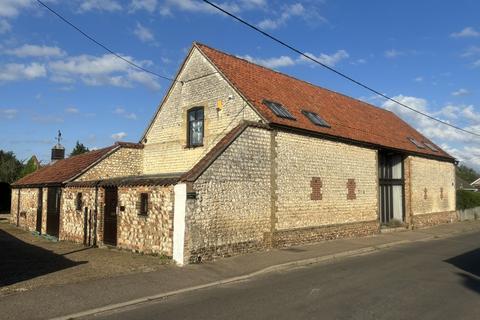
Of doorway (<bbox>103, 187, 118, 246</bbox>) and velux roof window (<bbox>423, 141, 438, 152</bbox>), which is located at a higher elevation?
velux roof window (<bbox>423, 141, 438, 152</bbox>)

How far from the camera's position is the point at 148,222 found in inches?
561

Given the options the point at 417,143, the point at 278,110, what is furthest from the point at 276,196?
the point at 417,143

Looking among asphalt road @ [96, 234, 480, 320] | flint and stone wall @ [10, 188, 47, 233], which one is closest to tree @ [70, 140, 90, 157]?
flint and stone wall @ [10, 188, 47, 233]

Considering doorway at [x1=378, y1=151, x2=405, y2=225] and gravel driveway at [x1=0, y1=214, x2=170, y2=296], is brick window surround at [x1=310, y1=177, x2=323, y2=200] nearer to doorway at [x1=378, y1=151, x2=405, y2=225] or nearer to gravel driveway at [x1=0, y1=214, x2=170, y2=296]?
doorway at [x1=378, y1=151, x2=405, y2=225]

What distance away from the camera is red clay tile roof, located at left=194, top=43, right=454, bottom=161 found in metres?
17.8

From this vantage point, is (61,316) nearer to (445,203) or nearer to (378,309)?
(378,309)

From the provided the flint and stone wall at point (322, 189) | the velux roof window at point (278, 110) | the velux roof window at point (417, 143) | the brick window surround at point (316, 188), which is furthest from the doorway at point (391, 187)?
the velux roof window at point (278, 110)

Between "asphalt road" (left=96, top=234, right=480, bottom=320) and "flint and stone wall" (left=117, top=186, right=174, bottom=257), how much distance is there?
3585mm

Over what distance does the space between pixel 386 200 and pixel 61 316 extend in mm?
19532

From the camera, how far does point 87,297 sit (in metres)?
8.89

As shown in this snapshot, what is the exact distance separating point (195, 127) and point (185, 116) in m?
0.84

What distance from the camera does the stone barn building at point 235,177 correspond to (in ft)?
45.4

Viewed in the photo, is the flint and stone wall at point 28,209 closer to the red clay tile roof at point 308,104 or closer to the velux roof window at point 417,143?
the red clay tile roof at point 308,104

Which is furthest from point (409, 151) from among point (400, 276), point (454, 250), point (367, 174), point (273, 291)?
point (273, 291)
